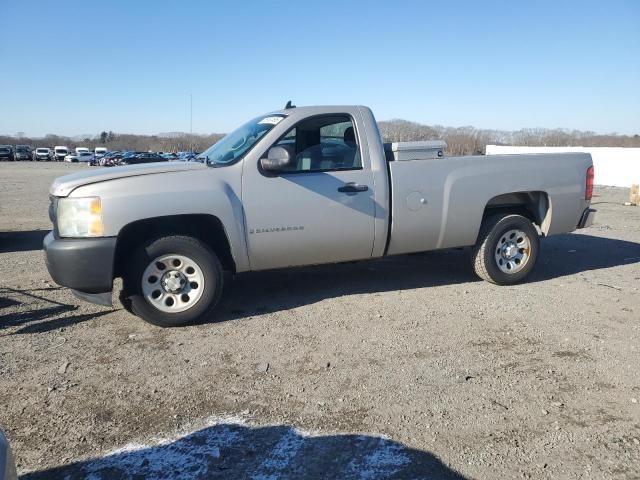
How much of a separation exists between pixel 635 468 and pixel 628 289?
396 centimetres

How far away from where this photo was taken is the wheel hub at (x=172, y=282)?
4668mm

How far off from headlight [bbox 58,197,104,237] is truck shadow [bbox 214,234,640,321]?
142cm

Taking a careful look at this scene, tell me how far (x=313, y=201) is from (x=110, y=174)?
1.86 meters

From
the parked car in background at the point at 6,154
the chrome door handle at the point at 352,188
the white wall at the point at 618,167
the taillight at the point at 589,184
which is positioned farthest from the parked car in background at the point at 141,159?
the parked car in background at the point at 6,154

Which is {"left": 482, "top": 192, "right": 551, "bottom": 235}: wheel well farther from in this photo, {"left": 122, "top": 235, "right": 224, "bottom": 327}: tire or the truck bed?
{"left": 122, "top": 235, "right": 224, "bottom": 327}: tire

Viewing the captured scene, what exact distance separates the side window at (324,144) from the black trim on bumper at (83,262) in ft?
6.29

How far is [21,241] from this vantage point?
880cm

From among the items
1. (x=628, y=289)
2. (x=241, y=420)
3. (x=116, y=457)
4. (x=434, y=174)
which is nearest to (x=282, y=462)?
(x=241, y=420)

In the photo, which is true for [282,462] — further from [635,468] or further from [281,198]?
[281,198]

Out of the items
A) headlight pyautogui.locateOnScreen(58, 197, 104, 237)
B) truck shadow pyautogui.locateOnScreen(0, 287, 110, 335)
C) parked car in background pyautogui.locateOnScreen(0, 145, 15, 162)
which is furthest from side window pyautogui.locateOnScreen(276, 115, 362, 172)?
parked car in background pyautogui.locateOnScreen(0, 145, 15, 162)

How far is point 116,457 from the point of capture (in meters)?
2.79

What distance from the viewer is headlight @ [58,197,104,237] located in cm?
434

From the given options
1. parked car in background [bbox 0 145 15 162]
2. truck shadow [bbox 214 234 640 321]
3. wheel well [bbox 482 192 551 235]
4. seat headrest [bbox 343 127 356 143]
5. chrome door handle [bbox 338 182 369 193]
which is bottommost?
truck shadow [bbox 214 234 640 321]

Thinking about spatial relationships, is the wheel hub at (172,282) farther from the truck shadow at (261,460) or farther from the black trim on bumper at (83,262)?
the truck shadow at (261,460)
